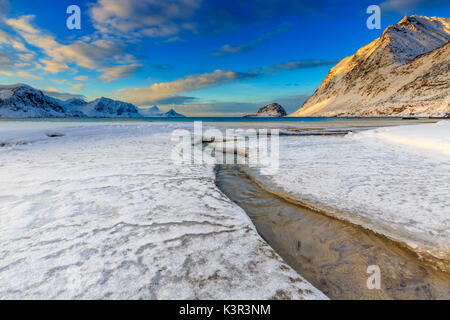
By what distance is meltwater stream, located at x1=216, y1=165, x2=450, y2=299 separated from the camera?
2086mm

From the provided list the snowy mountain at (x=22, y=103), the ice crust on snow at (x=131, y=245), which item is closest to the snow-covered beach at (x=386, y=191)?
the ice crust on snow at (x=131, y=245)

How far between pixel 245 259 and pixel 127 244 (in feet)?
4.96

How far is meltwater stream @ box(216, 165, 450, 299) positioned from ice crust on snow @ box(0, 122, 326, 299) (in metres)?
0.34

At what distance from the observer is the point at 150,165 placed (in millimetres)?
6660

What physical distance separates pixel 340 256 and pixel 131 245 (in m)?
2.70

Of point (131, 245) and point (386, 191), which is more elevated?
point (386, 191)

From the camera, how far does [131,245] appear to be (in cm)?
258

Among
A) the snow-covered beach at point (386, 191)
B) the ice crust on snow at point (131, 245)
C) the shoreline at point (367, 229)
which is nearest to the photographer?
the ice crust on snow at point (131, 245)

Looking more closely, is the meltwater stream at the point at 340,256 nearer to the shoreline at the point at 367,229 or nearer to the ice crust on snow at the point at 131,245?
the shoreline at the point at 367,229

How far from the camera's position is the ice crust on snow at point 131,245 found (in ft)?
6.31

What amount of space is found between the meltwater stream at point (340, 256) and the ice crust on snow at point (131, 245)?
338 mm

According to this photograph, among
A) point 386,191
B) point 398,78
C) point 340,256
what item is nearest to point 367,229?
point 340,256

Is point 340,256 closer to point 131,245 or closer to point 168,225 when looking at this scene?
point 168,225
